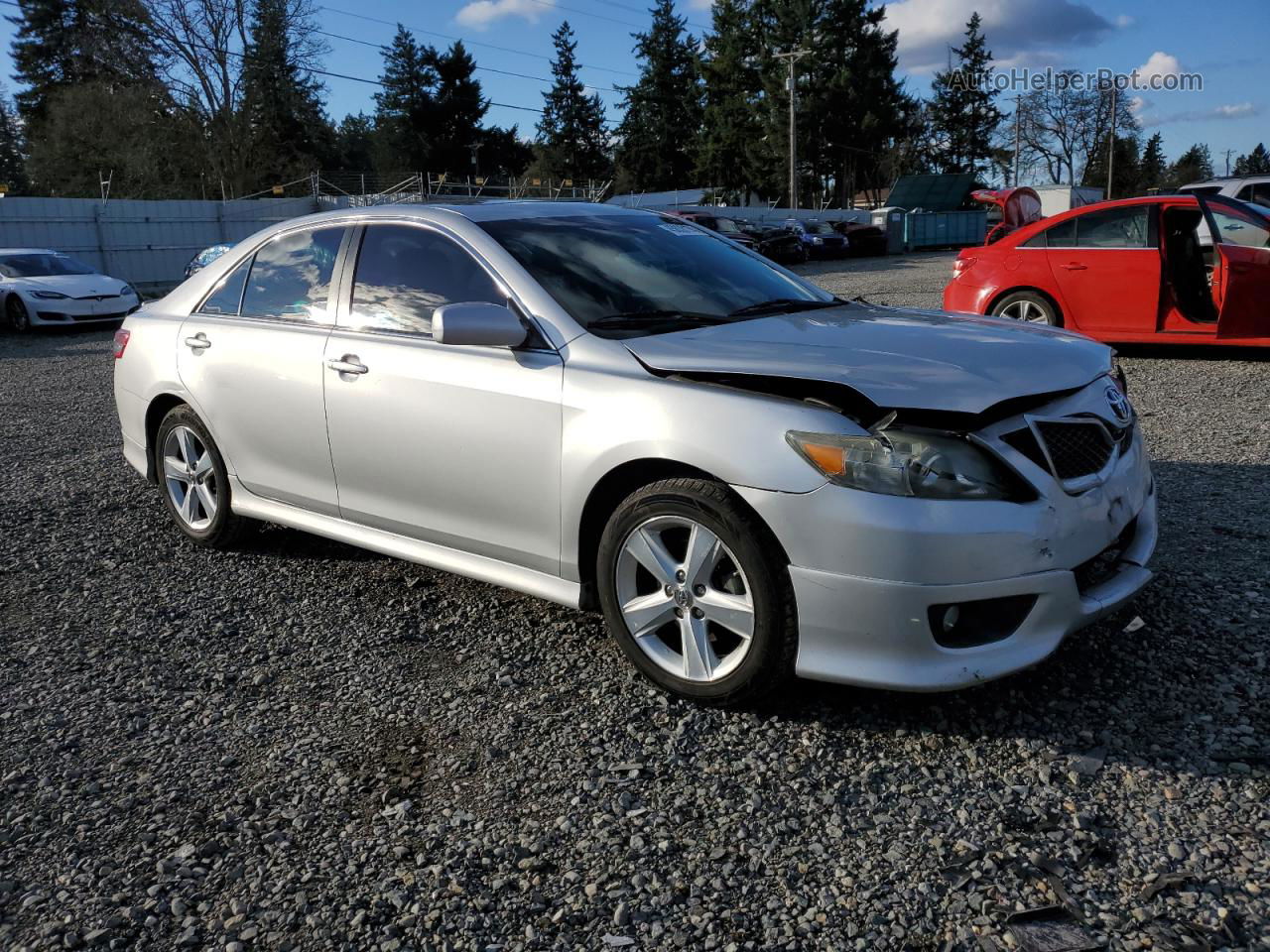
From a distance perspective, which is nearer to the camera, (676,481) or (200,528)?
(676,481)

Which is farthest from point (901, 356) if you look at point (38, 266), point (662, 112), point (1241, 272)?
point (662, 112)

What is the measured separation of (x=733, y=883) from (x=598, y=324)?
1.88 meters

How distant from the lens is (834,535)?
9.41ft

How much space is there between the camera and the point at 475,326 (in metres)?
3.45

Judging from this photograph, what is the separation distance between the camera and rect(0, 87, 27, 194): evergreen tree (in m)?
67.0

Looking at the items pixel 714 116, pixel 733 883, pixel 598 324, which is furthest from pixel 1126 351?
pixel 714 116

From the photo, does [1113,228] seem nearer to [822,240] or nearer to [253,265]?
[253,265]

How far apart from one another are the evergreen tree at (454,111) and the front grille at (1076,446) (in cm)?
6904

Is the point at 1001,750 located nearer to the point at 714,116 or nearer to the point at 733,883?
the point at 733,883

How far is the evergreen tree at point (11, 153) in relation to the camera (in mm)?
67000

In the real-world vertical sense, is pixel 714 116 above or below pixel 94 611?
above

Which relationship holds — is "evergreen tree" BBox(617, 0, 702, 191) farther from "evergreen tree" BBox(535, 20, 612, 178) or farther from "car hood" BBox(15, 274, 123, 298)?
"car hood" BBox(15, 274, 123, 298)

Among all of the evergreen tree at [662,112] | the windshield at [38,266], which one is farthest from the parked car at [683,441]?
the evergreen tree at [662,112]

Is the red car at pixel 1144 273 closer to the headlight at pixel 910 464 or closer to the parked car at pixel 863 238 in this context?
the headlight at pixel 910 464
